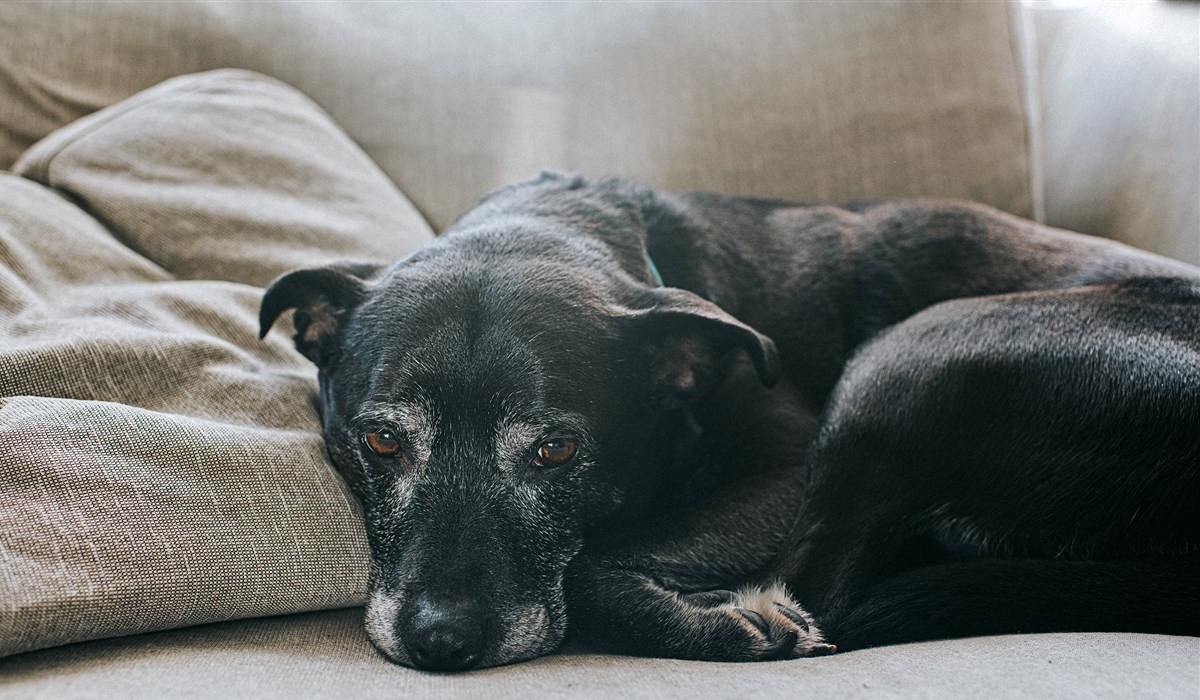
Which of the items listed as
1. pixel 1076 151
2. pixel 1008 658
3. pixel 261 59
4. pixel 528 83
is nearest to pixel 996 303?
pixel 1008 658

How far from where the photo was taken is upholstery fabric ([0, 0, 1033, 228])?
301 cm

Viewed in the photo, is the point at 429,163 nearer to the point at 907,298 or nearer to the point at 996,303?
the point at 907,298

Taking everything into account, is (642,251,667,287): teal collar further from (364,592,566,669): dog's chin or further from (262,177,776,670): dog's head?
(364,592,566,669): dog's chin

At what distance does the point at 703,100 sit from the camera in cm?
303

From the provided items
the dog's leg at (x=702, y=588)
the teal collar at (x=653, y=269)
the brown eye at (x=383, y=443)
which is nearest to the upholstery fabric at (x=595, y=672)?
the dog's leg at (x=702, y=588)

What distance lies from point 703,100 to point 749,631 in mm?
1904

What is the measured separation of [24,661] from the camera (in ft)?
4.24

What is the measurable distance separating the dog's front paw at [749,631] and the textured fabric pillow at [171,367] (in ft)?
1.88

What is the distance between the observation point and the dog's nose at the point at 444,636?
1460 mm

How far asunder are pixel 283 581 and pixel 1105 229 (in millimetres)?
2649

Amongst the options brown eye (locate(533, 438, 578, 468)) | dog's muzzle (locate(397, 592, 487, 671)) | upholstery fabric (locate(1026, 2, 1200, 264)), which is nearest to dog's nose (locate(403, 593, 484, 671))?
dog's muzzle (locate(397, 592, 487, 671))

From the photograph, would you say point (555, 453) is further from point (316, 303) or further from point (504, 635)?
point (316, 303)

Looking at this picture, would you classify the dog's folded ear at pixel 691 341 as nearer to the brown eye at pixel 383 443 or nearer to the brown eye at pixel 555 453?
the brown eye at pixel 555 453

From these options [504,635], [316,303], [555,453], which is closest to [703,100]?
[316,303]
